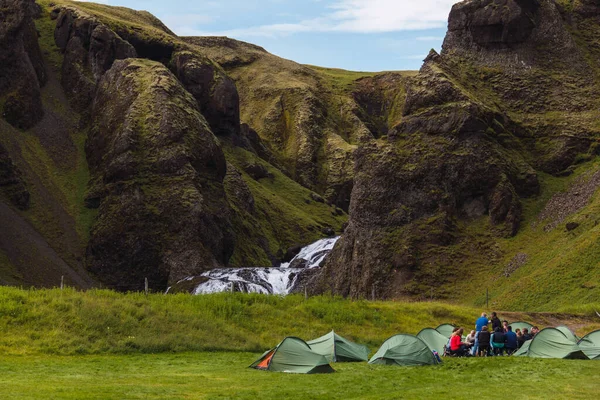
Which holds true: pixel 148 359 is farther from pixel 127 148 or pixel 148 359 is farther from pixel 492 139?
pixel 127 148

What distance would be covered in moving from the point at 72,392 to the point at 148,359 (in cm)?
1346

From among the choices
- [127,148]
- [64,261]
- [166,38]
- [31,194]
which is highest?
[166,38]

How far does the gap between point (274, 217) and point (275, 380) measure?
12795 cm

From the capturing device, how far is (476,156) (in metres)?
101

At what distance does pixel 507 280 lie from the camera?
84750mm

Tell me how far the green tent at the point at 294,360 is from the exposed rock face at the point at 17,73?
108538mm

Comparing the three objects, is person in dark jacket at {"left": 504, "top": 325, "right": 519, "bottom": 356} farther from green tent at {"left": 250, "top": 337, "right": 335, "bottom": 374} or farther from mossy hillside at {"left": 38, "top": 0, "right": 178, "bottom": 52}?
mossy hillside at {"left": 38, "top": 0, "right": 178, "bottom": 52}

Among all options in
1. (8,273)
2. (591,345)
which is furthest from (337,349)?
(8,273)

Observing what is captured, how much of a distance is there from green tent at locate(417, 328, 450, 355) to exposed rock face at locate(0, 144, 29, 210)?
284ft

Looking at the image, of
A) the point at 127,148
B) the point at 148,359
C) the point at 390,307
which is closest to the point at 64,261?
the point at 127,148

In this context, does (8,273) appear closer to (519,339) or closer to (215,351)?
(215,351)

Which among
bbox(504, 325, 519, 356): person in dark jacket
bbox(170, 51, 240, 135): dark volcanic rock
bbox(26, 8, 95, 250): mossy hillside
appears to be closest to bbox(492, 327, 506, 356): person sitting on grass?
bbox(504, 325, 519, 356): person in dark jacket

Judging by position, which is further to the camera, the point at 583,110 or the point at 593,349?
the point at 583,110

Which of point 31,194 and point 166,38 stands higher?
point 166,38
